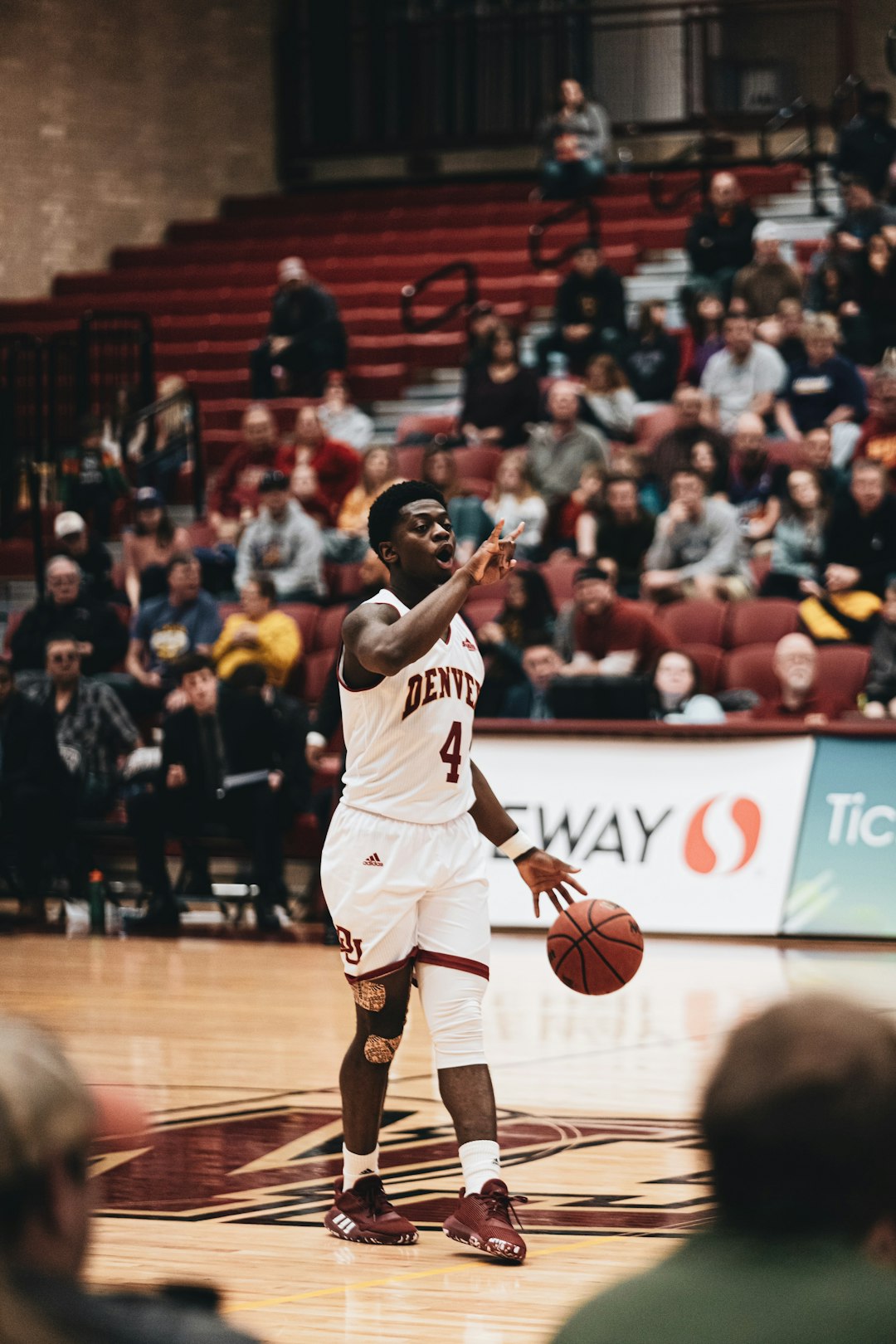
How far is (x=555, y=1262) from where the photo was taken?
16.7 ft

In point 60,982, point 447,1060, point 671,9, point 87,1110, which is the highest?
point 671,9

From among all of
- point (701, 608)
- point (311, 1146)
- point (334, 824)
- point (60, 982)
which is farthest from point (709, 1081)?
point (701, 608)

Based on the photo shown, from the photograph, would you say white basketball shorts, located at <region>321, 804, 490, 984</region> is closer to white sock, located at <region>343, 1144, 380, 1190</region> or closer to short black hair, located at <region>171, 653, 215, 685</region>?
white sock, located at <region>343, 1144, 380, 1190</region>

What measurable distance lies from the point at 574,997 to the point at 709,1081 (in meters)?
7.87

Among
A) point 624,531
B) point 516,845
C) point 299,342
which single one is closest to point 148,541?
point 299,342

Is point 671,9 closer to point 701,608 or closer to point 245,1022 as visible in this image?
point 701,608

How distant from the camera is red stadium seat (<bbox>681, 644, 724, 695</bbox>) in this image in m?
12.7

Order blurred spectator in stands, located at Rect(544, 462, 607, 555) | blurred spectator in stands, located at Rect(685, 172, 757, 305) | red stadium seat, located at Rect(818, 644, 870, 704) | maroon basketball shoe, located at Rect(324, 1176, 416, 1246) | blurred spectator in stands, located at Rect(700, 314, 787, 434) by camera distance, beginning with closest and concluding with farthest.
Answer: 1. maroon basketball shoe, located at Rect(324, 1176, 416, 1246)
2. red stadium seat, located at Rect(818, 644, 870, 704)
3. blurred spectator in stands, located at Rect(544, 462, 607, 555)
4. blurred spectator in stands, located at Rect(700, 314, 787, 434)
5. blurred spectator in stands, located at Rect(685, 172, 757, 305)

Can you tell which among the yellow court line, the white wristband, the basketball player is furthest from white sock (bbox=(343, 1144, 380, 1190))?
the white wristband

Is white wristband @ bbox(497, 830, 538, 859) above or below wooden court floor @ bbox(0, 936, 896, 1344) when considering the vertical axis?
above

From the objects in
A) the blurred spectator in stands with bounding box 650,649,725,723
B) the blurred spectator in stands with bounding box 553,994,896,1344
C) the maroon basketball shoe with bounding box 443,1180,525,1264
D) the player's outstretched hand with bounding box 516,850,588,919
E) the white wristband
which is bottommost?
the maroon basketball shoe with bounding box 443,1180,525,1264

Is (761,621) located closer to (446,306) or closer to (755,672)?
(755,672)

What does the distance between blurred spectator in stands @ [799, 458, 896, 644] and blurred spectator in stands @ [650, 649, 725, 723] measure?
1.02m

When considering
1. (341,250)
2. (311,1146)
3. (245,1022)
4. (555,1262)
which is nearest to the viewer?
(555,1262)
